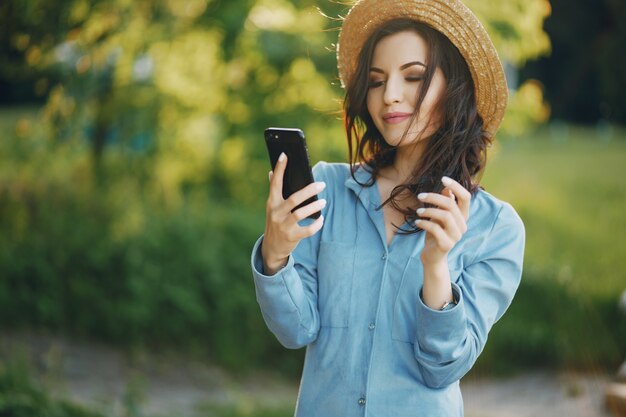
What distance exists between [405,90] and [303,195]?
16.1 inches

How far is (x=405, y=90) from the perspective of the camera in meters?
1.88

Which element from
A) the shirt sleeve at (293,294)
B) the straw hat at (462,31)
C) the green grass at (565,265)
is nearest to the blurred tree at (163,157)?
the green grass at (565,265)

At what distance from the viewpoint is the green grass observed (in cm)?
628

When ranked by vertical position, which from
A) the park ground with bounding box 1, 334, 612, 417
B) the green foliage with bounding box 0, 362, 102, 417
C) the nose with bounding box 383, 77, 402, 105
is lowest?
the park ground with bounding box 1, 334, 612, 417

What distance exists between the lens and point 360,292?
1.85m

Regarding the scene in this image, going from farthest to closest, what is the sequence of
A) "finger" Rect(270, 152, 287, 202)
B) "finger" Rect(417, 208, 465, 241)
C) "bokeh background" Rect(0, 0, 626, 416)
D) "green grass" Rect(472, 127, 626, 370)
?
1. "green grass" Rect(472, 127, 626, 370)
2. "bokeh background" Rect(0, 0, 626, 416)
3. "finger" Rect(270, 152, 287, 202)
4. "finger" Rect(417, 208, 465, 241)

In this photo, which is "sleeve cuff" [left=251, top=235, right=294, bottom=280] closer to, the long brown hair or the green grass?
the long brown hair

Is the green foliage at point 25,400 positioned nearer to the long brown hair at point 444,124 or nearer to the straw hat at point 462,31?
the long brown hair at point 444,124

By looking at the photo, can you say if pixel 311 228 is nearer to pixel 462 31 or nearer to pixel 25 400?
pixel 462 31

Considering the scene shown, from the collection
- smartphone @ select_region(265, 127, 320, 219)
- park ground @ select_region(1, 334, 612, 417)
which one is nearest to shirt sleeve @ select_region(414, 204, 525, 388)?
smartphone @ select_region(265, 127, 320, 219)

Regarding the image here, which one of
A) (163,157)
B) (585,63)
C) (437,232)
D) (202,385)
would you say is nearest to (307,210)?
(437,232)

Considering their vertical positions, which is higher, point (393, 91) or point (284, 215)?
point (393, 91)

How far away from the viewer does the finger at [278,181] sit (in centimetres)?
171

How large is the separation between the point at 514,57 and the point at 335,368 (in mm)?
4903
